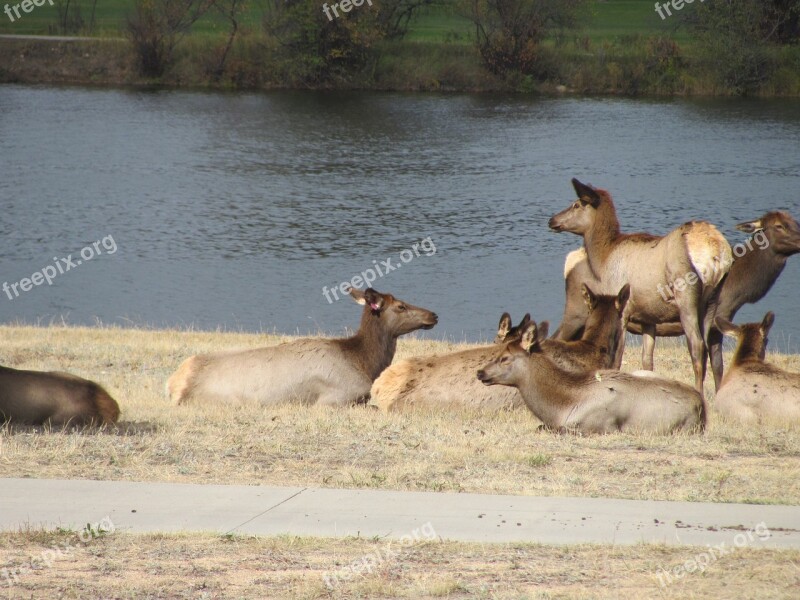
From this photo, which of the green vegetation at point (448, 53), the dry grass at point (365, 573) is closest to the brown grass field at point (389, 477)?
the dry grass at point (365, 573)

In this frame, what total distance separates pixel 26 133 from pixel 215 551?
149 feet

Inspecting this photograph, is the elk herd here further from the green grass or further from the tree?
the green grass

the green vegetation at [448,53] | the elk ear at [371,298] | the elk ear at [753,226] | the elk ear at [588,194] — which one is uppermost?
the green vegetation at [448,53]

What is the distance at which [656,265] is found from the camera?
13.4 metres

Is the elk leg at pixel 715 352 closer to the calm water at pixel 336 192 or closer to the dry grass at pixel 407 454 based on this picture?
the dry grass at pixel 407 454

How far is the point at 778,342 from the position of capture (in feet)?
75.4

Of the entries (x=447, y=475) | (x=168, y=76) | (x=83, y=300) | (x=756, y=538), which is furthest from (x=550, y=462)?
(x=168, y=76)

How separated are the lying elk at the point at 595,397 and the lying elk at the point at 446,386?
0.77 m

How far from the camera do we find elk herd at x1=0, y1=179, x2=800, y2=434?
34.3 ft

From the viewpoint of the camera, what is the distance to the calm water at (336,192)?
92.1 feet

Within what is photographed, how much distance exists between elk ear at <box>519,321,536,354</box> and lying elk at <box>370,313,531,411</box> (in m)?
0.51

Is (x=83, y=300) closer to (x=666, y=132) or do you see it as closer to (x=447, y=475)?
(x=447, y=475)

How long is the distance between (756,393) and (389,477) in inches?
169

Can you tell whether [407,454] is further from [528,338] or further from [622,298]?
[622,298]
